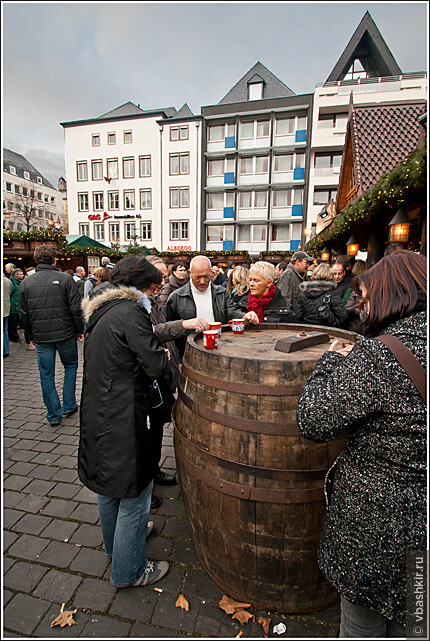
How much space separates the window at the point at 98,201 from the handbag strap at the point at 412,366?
3312 cm

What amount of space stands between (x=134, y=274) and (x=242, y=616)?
7.12ft

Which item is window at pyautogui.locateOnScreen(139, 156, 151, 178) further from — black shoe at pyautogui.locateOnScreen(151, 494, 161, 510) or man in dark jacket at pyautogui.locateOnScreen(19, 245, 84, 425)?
black shoe at pyautogui.locateOnScreen(151, 494, 161, 510)

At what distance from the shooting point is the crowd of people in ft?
3.86

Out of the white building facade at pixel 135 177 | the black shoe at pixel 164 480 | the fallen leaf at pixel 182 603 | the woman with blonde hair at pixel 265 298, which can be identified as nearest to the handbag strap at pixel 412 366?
the fallen leaf at pixel 182 603

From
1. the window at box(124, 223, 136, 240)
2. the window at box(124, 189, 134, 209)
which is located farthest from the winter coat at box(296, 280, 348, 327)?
the window at box(124, 189, 134, 209)

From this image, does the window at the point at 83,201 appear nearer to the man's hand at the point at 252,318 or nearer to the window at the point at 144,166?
the window at the point at 144,166

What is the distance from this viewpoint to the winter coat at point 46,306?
4.16 metres

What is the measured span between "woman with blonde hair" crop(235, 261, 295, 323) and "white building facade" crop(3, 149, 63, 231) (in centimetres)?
4844

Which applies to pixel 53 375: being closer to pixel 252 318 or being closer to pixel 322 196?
pixel 252 318

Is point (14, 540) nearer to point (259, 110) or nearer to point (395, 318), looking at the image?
point (395, 318)

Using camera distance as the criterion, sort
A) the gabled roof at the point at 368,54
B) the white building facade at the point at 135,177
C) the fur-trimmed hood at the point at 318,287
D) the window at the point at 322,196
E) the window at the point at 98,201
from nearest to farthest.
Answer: the fur-trimmed hood at the point at 318,287 < the gabled roof at the point at 368,54 < the window at the point at 322,196 < the white building facade at the point at 135,177 < the window at the point at 98,201

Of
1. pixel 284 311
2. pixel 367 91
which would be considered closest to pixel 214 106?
pixel 367 91

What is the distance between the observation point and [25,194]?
157 ft

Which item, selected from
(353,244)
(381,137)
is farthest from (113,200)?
(353,244)
